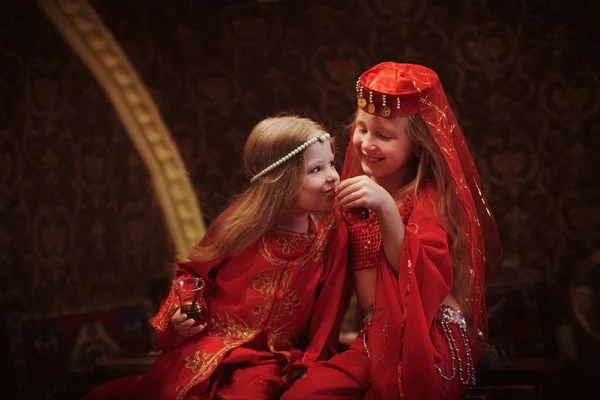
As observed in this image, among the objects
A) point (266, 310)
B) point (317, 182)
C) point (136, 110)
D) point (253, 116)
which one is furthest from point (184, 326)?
point (136, 110)

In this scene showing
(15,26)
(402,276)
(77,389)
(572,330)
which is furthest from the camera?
(15,26)

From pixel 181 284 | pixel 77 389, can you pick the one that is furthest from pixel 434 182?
pixel 77 389

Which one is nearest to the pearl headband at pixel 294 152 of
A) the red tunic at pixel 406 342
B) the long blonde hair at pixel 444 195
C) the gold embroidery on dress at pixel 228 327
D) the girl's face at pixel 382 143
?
the girl's face at pixel 382 143

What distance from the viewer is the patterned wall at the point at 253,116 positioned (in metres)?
3.58

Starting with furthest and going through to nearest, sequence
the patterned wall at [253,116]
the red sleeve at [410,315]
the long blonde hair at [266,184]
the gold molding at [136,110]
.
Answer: the gold molding at [136,110]
the patterned wall at [253,116]
the long blonde hair at [266,184]
the red sleeve at [410,315]

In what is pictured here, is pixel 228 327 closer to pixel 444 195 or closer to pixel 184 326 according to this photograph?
pixel 184 326

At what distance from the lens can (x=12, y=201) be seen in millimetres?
4016

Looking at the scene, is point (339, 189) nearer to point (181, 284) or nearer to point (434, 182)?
point (434, 182)

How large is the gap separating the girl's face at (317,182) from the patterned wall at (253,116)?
1.14 meters

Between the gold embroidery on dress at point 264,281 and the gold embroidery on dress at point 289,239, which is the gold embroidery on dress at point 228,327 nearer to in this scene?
the gold embroidery on dress at point 264,281

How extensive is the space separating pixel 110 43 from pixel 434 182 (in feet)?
6.99

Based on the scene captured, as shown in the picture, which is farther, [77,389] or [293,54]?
[293,54]

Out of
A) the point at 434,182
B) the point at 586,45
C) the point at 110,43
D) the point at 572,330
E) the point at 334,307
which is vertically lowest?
the point at 572,330

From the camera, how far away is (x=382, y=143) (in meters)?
2.50
